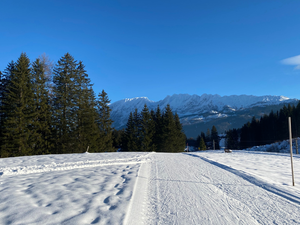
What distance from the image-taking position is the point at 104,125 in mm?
33844

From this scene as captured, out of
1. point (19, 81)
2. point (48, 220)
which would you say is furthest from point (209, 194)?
point (19, 81)

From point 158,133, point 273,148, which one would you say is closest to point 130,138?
point 158,133

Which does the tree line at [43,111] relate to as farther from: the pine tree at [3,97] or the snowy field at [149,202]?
the snowy field at [149,202]

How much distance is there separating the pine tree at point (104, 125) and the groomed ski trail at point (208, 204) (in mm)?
26058

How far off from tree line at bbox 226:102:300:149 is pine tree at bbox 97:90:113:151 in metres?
62.9

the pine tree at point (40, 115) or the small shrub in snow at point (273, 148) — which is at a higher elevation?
the pine tree at point (40, 115)

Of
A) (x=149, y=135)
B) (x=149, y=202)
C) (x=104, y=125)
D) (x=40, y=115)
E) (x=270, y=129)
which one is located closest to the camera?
(x=149, y=202)

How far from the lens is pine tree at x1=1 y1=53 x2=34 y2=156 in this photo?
17.9m

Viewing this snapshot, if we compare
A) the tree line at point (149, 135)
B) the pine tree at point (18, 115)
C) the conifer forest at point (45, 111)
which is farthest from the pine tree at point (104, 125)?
the pine tree at point (18, 115)

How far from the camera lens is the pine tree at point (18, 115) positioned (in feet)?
58.7

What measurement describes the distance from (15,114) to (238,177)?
21548mm

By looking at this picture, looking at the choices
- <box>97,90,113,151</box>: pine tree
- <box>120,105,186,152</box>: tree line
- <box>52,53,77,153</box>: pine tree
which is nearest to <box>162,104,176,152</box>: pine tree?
<box>120,105,186,152</box>: tree line

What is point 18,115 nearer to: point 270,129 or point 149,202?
point 149,202

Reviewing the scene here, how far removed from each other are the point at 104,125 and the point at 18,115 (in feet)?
53.8
